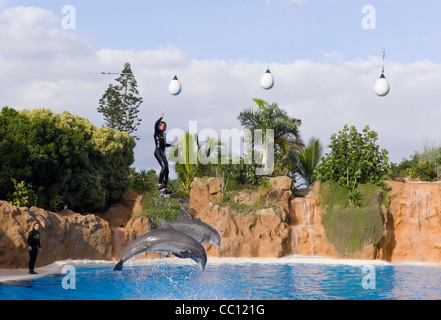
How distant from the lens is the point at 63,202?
16.3m

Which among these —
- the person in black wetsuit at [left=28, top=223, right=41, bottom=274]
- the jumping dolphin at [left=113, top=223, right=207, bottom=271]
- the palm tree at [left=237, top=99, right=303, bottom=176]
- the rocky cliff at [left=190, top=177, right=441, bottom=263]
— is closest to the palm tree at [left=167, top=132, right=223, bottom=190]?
the palm tree at [left=237, top=99, right=303, bottom=176]

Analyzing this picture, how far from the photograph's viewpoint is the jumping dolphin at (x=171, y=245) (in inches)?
292

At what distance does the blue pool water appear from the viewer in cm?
956

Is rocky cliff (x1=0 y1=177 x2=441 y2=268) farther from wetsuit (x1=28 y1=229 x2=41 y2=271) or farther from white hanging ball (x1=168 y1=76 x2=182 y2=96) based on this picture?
white hanging ball (x1=168 y1=76 x2=182 y2=96)

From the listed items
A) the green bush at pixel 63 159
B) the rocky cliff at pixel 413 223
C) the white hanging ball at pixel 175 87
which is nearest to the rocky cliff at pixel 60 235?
the green bush at pixel 63 159

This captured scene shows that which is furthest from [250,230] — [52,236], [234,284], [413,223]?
[234,284]

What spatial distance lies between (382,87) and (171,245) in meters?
5.37

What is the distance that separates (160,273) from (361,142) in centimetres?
944

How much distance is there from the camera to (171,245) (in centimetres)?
746

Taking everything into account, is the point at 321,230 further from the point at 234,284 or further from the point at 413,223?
the point at 234,284

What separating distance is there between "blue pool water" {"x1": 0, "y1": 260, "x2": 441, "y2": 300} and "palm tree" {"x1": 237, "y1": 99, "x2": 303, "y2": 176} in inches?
334

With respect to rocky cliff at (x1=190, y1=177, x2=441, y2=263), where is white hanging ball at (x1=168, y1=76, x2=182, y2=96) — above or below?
above
